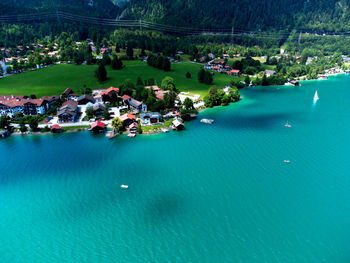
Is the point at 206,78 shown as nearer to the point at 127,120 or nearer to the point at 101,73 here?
the point at 101,73

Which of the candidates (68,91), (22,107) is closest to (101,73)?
(68,91)

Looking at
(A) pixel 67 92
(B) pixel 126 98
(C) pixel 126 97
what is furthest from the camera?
(A) pixel 67 92

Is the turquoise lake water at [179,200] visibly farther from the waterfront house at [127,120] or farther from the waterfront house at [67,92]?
the waterfront house at [67,92]

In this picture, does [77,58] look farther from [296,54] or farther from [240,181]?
[296,54]

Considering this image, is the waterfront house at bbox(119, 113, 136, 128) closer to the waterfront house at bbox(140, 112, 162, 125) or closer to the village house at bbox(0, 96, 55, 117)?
the waterfront house at bbox(140, 112, 162, 125)

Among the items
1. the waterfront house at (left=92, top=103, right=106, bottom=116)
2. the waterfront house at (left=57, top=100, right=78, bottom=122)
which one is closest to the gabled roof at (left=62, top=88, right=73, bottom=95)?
the waterfront house at (left=57, top=100, right=78, bottom=122)

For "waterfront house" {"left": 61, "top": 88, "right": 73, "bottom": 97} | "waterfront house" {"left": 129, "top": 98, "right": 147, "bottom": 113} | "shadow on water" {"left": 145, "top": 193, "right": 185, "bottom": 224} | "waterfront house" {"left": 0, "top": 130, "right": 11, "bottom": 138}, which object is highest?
"waterfront house" {"left": 61, "top": 88, "right": 73, "bottom": 97}
